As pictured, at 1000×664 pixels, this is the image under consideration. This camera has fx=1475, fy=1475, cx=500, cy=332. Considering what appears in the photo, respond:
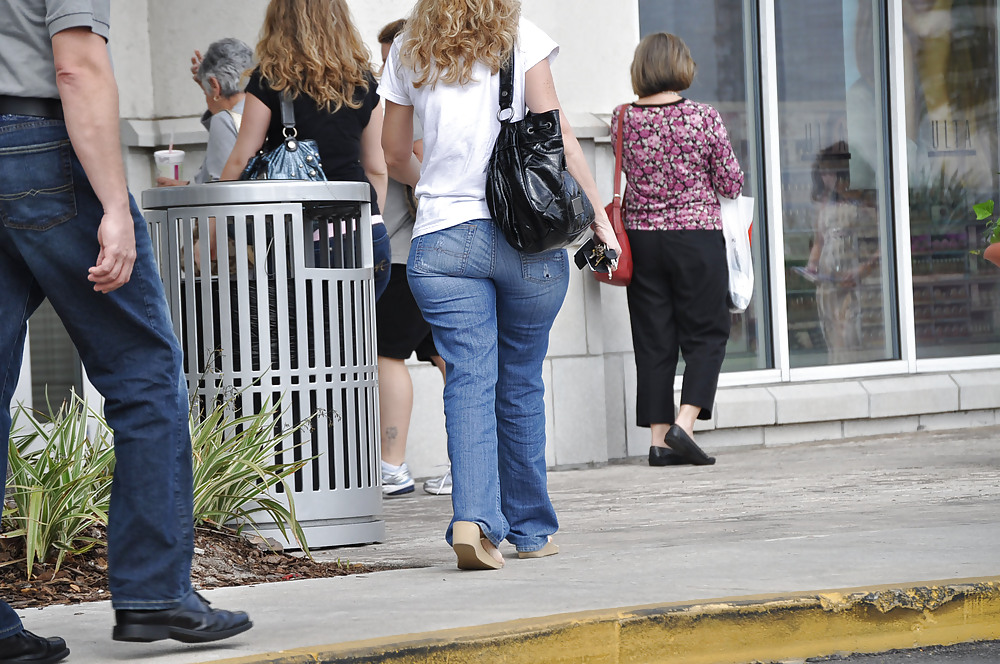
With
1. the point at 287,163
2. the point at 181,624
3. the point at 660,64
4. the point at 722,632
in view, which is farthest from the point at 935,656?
the point at 660,64

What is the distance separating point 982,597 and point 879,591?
29 cm

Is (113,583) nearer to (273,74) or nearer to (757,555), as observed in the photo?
(757,555)

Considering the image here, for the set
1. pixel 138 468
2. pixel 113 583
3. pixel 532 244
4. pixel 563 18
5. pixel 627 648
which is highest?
pixel 563 18

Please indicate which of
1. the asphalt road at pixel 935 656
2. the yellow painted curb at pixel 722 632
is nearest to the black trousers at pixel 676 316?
the yellow painted curb at pixel 722 632

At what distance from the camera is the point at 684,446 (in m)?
7.68

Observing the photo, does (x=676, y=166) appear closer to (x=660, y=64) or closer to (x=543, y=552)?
(x=660, y=64)

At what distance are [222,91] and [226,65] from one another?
0.12 m

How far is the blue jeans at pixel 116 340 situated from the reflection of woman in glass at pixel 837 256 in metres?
6.42

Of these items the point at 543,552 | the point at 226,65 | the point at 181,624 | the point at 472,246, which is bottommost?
the point at 543,552

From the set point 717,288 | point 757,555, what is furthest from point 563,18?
point 757,555

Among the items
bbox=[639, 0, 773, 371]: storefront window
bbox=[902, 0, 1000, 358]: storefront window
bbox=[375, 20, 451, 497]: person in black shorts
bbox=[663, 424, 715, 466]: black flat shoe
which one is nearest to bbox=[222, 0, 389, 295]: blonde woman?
bbox=[375, 20, 451, 497]: person in black shorts

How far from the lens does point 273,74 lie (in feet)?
18.4

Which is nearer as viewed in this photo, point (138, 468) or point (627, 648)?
point (138, 468)

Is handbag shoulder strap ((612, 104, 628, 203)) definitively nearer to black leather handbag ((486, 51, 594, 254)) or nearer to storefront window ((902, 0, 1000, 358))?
storefront window ((902, 0, 1000, 358))
